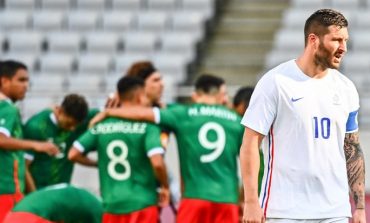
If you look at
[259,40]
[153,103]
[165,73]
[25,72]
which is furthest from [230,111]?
[259,40]

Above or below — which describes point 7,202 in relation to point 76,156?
below

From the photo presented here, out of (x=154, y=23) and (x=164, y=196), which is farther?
(x=154, y=23)

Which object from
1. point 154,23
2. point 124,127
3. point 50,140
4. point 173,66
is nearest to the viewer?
point 124,127

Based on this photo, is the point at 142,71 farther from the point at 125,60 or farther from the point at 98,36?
the point at 98,36

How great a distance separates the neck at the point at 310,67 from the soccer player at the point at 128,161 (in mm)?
3235

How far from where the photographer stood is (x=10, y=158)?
10391 mm

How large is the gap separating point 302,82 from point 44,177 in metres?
4.84

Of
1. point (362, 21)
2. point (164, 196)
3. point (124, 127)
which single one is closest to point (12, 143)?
point (124, 127)

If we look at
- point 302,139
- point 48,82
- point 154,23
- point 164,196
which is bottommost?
point 164,196

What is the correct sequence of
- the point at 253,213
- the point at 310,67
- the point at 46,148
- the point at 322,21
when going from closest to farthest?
the point at 253,213 → the point at 322,21 → the point at 310,67 → the point at 46,148

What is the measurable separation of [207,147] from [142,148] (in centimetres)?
62

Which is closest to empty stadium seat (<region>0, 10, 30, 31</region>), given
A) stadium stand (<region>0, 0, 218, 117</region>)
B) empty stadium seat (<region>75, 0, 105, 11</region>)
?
stadium stand (<region>0, 0, 218, 117</region>)

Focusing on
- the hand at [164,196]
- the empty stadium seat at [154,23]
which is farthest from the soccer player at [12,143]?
the empty stadium seat at [154,23]

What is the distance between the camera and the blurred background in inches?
700
